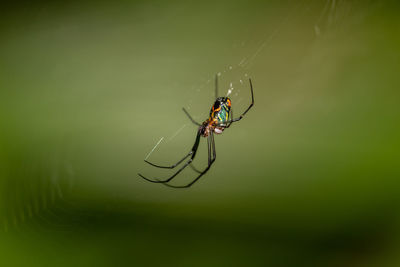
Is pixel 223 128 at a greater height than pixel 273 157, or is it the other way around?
pixel 223 128

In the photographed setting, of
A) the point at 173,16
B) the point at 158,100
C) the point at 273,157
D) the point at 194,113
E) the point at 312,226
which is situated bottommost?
the point at 312,226

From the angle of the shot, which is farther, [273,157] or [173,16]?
[173,16]

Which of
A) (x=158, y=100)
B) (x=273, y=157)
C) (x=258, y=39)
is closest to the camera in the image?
(x=273, y=157)

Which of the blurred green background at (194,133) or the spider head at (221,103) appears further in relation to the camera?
the spider head at (221,103)

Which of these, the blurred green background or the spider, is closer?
the blurred green background

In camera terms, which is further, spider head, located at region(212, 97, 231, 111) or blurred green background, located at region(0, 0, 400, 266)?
spider head, located at region(212, 97, 231, 111)

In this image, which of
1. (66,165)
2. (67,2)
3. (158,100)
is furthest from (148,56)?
(66,165)

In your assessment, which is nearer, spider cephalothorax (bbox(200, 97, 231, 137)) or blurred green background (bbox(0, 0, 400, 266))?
blurred green background (bbox(0, 0, 400, 266))

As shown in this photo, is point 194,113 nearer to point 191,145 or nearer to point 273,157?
point 191,145
